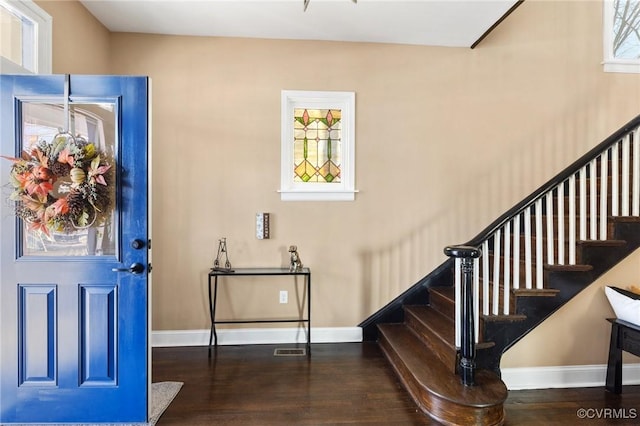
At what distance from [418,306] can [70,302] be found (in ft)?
9.67

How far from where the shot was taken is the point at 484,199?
349 centimetres

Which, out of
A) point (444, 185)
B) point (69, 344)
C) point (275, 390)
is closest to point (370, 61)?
point (444, 185)

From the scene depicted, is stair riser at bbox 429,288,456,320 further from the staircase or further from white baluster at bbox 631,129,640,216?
white baluster at bbox 631,129,640,216

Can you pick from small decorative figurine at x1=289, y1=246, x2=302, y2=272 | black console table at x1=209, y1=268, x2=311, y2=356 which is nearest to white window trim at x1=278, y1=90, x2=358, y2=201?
small decorative figurine at x1=289, y1=246, x2=302, y2=272

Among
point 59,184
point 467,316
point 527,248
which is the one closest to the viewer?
point 59,184

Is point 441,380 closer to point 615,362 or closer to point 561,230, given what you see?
point 561,230

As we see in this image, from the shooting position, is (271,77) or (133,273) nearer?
(133,273)

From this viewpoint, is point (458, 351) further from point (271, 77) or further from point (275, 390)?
point (271, 77)

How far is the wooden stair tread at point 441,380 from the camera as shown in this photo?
6.60 ft

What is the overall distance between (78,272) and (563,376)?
12.2 feet

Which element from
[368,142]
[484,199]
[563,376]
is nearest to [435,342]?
[563,376]

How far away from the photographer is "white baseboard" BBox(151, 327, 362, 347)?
323 cm

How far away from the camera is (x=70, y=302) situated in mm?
2018

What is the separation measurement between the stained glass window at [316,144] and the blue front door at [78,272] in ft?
5.30
